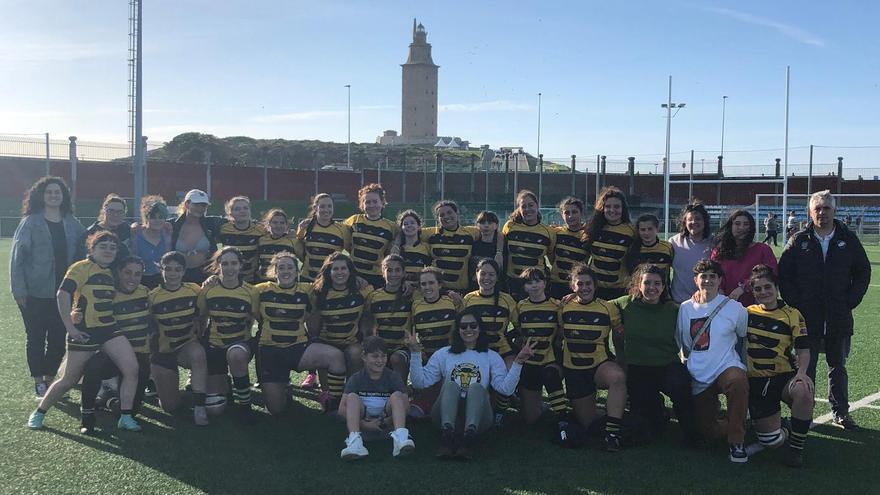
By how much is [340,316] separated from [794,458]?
3.02 metres

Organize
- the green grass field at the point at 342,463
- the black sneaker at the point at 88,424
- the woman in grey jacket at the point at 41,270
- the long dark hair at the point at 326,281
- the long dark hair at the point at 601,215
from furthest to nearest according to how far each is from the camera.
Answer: the long dark hair at the point at 601,215, the woman in grey jacket at the point at 41,270, the long dark hair at the point at 326,281, the black sneaker at the point at 88,424, the green grass field at the point at 342,463

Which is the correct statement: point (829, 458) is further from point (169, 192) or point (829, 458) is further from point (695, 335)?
point (169, 192)

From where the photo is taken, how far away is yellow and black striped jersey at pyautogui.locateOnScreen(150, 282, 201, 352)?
5.12 m

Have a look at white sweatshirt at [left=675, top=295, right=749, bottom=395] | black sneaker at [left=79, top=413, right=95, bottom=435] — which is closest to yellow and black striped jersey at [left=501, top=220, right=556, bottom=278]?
white sweatshirt at [left=675, top=295, right=749, bottom=395]

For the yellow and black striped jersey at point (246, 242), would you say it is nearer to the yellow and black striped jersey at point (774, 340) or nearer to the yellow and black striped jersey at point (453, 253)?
the yellow and black striped jersey at point (453, 253)

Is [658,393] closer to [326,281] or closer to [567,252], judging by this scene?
[567,252]

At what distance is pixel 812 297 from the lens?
491cm

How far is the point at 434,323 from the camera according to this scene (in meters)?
5.13

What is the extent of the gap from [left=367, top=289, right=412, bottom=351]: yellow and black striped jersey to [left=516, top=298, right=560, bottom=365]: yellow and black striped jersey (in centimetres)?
83

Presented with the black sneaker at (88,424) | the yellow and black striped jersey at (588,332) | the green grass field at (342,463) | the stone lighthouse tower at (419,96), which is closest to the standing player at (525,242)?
the yellow and black striped jersey at (588,332)

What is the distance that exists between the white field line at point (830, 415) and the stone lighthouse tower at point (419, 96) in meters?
108

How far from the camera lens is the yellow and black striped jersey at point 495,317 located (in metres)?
5.05

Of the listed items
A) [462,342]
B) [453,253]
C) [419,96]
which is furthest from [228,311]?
[419,96]

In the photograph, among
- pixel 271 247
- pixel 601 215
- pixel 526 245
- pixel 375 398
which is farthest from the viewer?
pixel 271 247
